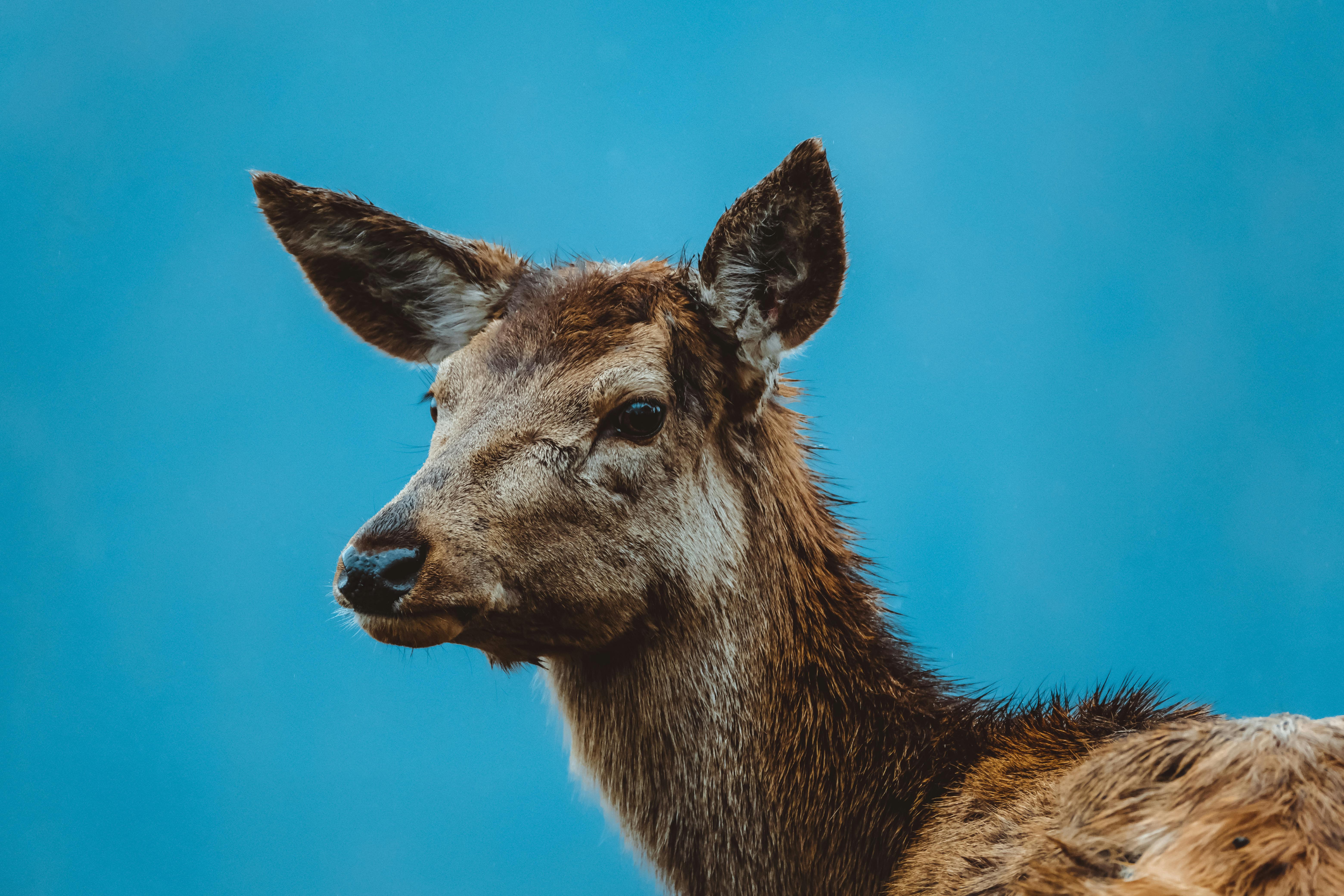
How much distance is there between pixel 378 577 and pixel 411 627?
0.13m

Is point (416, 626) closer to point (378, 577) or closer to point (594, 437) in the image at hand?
point (378, 577)

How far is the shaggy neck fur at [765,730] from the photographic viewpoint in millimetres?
2273

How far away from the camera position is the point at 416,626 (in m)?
2.03

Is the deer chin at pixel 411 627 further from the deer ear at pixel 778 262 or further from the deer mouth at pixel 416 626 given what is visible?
the deer ear at pixel 778 262

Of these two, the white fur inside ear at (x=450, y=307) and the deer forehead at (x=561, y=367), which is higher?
the white fur inside ear at (x=450, y=307)

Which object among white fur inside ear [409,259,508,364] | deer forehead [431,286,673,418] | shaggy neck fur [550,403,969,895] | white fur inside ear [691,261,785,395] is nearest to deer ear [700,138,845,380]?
white fur inside ear [691,261,785,395]

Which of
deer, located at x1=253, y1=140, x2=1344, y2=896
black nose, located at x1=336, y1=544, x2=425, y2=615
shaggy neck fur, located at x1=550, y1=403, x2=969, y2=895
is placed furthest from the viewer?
shaggy neck fur, located at x1=550, y1=403, x2=969, y2=895

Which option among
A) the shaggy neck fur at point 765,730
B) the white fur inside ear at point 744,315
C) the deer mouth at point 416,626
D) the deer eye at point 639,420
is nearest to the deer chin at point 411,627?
the deer mouth at point 416,626

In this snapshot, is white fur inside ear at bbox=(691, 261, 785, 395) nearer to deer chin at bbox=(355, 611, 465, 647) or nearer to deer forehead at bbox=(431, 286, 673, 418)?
deer forehead at bbox=(431, 286, 673, 418)

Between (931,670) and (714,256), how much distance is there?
118 cm

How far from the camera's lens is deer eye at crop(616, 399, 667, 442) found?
235 centimetres

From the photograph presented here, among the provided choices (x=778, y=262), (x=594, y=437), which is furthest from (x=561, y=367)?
(x=778, y=262)

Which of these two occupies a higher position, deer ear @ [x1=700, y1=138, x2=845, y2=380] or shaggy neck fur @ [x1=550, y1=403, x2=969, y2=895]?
deer ear @ [x1=700, y1=138, x2=845, y2=380]

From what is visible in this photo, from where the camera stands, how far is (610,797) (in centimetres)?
249
